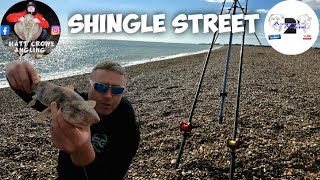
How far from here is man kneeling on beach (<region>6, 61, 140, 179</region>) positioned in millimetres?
2580

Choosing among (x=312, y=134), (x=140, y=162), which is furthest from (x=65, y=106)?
(x=312, y=134)

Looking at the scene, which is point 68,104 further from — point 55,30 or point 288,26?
point 55,30

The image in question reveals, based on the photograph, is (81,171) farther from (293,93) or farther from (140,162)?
(293,93)

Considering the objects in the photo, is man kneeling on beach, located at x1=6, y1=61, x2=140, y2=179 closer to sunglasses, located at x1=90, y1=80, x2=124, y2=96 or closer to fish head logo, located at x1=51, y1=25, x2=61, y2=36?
sunglasses, located at x1=90, y1=80, x2=124, y2=96

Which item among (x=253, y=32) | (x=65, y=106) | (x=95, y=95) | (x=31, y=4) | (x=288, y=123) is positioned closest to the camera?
(x=65, y=106)

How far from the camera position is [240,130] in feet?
30.0

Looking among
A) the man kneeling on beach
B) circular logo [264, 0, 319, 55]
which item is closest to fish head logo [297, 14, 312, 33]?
circular logo [264, 0, 319, 55]

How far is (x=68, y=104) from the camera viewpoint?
2299 millimetres

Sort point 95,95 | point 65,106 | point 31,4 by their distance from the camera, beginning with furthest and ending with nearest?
point 31,4 → point 95,95 → point 65,106

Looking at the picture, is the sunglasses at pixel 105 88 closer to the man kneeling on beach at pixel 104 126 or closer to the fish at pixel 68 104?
the man kneeling on beach at pixel 104 126

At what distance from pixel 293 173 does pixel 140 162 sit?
11.3 ft

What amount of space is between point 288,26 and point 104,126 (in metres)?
4.64

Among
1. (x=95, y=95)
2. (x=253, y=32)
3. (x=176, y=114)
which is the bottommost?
(x=176, y=114)

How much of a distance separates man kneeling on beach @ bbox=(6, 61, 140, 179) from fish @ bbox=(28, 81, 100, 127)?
0.68 feet
